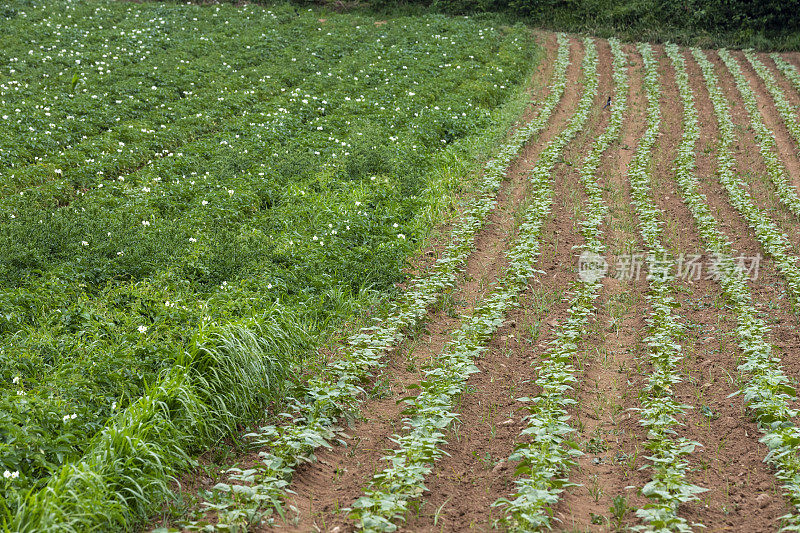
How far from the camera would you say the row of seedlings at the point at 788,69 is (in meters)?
19.5

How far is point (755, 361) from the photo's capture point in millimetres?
6152

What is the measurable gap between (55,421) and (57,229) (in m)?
3.87

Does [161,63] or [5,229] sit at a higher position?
[161,63]

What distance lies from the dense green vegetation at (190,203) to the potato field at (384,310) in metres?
0.05

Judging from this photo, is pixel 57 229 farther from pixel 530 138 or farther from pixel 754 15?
pixel 754 15

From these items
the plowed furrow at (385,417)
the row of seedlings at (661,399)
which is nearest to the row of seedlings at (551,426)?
the row of seedlings at (661,399)

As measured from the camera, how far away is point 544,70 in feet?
67.5

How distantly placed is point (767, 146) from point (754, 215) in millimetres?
4696

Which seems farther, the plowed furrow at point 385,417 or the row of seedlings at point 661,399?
the plowed furrow at point 385,417

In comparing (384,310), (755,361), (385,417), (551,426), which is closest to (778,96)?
(755,361)

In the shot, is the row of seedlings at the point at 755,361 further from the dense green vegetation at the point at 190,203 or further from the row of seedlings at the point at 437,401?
the dense green vegetation at the point at 190,203

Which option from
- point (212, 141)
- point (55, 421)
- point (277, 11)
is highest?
point (277, 11)

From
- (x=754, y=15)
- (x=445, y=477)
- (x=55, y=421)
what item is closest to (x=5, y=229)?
(x=55, y=421)

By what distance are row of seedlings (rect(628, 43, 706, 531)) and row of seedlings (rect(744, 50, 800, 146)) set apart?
6.29 m
